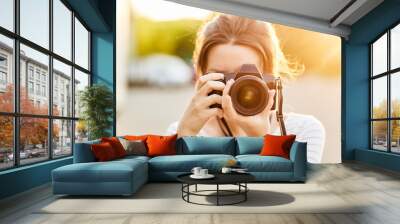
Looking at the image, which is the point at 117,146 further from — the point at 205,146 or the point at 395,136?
the point at 395,136

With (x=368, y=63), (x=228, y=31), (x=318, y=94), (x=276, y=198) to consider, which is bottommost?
(x=276, y=198)

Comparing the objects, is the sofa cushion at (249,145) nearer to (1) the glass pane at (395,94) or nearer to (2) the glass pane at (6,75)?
(1) the glass pane at (395,94)

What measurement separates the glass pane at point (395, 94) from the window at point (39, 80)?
596cm

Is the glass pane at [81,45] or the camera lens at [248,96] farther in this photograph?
the camera lens at [248,96]

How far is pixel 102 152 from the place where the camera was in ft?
16.8

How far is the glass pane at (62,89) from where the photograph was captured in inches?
233

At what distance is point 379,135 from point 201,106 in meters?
3.81

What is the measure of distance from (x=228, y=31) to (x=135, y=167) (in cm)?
432

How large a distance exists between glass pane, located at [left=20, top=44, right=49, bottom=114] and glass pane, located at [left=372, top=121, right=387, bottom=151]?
21.1ft

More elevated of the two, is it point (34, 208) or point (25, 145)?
point (25, 145)

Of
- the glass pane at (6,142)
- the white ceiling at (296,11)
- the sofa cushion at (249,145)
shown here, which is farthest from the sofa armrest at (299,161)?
the glass pane at (6,142)

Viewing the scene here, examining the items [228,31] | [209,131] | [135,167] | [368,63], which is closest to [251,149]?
[209,131]

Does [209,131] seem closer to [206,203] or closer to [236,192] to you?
[236,192]

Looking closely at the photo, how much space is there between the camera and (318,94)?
8.10m
